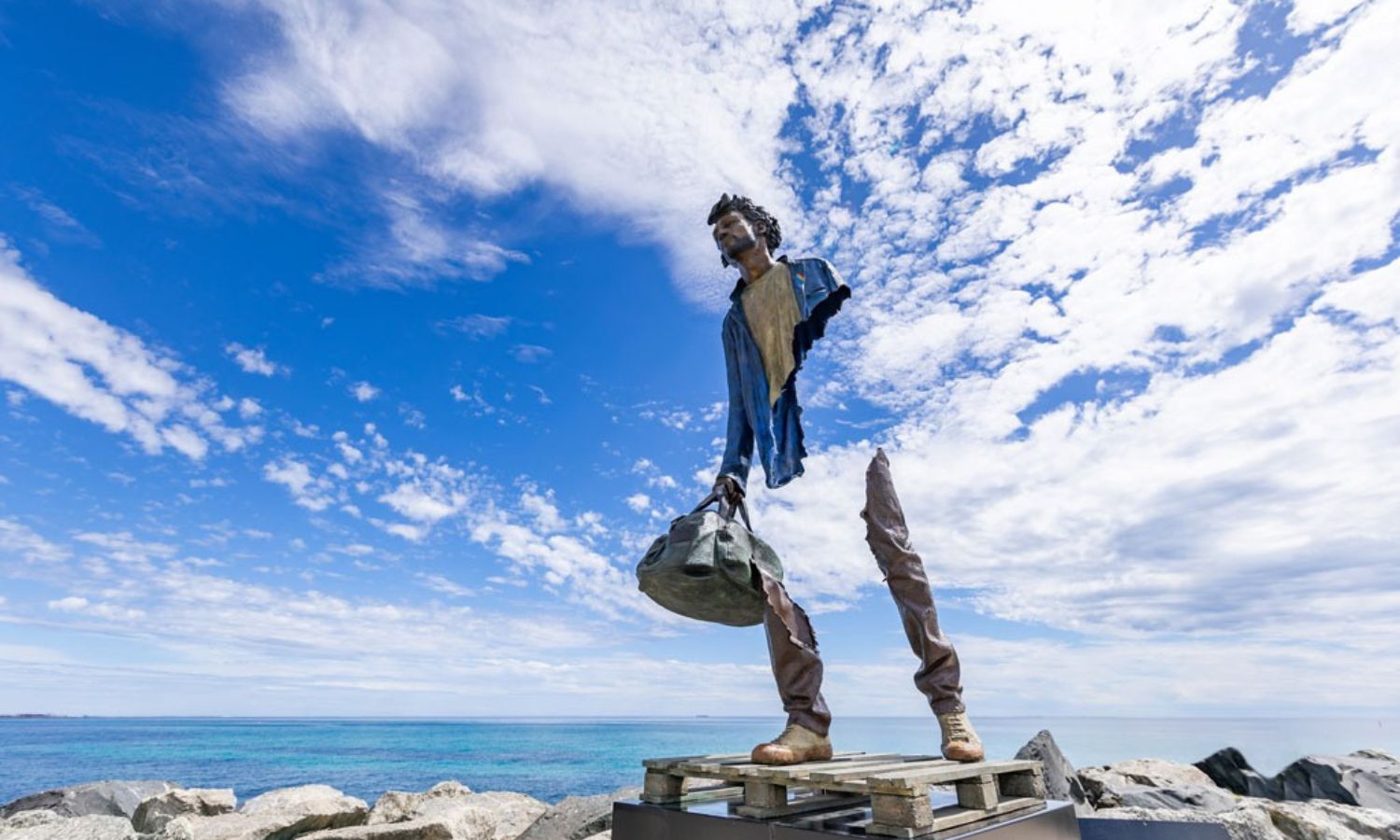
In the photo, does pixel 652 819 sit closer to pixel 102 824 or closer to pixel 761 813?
pixel 761 813

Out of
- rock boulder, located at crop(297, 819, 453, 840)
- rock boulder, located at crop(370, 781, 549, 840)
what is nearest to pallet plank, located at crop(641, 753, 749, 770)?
rock boulder, located at crop(297, 819, 453, 840)

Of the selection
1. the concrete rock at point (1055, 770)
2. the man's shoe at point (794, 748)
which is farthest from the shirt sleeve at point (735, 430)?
the concrete rock at point (1055, 770)

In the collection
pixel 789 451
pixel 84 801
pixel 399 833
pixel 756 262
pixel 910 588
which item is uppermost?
pixel 756 262

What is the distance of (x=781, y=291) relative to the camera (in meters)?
4.27

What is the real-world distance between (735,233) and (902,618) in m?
2.48

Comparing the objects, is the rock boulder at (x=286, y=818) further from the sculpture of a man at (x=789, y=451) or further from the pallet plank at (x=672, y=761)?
the sculpture of a man at (x=789, y=451)

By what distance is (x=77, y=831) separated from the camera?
230 inches

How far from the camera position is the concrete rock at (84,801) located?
38.2 ft

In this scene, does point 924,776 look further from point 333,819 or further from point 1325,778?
point 1325,778

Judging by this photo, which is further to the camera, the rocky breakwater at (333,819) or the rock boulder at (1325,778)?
the rock boulder at (1325,778)

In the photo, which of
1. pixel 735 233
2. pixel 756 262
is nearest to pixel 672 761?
pixel 756 262

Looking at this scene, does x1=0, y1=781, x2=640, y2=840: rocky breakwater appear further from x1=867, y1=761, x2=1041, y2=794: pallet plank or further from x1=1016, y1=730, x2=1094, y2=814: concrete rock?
x1=1016, y1=730, x2=1094, y2=814: concrete rock

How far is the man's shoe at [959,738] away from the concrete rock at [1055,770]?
5.01 metres

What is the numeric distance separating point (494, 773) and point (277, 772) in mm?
12507
